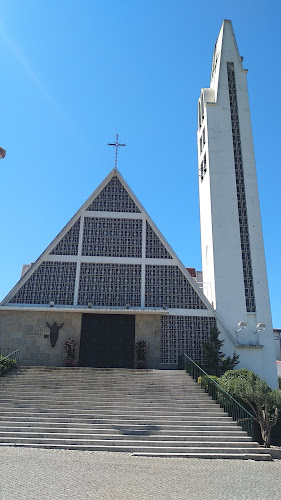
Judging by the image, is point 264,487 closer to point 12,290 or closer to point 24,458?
point 24,458

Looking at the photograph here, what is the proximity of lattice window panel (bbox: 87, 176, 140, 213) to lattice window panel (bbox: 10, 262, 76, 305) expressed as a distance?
3.55 metres

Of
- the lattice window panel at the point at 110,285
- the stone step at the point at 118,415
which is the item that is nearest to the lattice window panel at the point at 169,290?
the lattice window panel at the point at 110,285

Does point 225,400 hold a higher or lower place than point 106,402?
higher

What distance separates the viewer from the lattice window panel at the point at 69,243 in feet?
63.8

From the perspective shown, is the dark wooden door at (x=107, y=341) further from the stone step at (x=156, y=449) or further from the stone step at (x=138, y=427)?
the stone step at (x=156, y=449)

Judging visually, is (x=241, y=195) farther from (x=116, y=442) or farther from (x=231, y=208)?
(x=116, y=442)

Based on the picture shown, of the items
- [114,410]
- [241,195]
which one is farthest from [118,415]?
[241,195]

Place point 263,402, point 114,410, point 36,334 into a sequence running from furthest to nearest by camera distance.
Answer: point 36,334
point 114,410
point 263,402

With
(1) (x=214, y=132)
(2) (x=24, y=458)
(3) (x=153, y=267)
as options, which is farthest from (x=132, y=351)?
(1) (x=214, y=132)

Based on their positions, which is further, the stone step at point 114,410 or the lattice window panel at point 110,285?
the lattice window panel at point 110,285

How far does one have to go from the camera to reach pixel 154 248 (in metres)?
19.7

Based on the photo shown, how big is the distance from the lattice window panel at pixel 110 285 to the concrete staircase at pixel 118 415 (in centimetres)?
379

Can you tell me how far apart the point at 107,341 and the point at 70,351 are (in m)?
1.85

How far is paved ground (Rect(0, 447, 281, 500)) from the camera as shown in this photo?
238 inches
